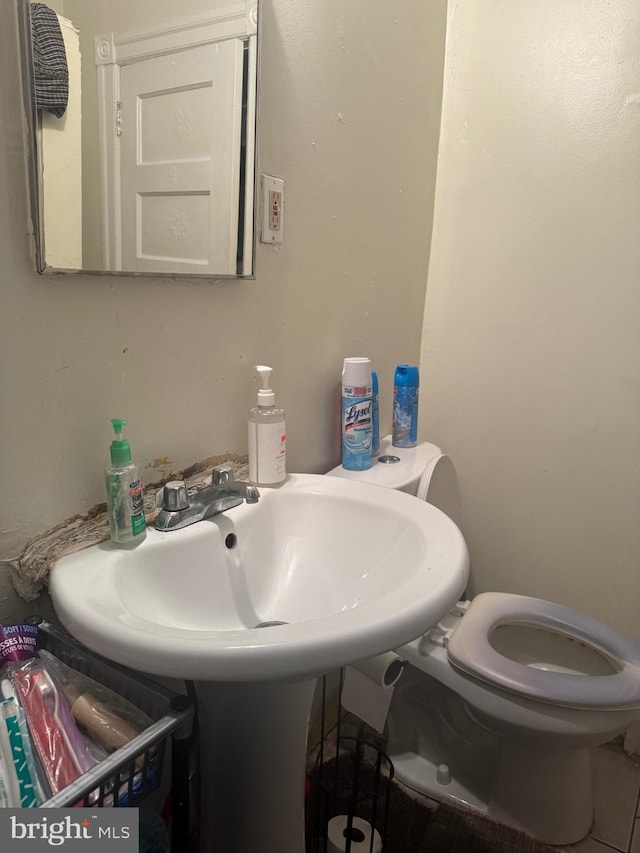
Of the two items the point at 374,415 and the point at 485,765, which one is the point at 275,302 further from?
the point at 485,765

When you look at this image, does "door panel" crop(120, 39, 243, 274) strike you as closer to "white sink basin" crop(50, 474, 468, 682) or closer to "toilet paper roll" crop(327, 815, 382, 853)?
"white sink basin" crop(50, 474, 468, 682)

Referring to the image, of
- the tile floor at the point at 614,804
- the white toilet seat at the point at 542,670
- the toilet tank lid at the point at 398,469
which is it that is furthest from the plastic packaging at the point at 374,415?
the tile floor at the point at 614,804

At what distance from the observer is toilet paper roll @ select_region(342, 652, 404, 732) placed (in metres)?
1.12

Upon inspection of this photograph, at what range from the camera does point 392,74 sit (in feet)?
3.94

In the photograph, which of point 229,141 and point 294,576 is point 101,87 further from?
point 294,576

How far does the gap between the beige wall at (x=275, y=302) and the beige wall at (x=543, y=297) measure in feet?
0.36

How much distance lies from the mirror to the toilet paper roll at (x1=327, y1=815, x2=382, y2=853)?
1012 mm

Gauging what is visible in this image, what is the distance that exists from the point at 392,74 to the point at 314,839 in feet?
5.05

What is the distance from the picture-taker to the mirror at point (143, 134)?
1.98ft

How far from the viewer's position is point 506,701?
1.03 metres

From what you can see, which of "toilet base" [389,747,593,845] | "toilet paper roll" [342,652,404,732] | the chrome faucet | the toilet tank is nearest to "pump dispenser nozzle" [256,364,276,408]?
the chrome faucet

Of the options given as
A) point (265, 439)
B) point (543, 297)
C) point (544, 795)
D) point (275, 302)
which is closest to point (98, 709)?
point (265, 439)

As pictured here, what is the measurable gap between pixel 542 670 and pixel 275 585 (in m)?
0.56

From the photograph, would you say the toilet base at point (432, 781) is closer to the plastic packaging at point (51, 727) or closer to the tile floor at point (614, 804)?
the tile floor at point (614, 804)
